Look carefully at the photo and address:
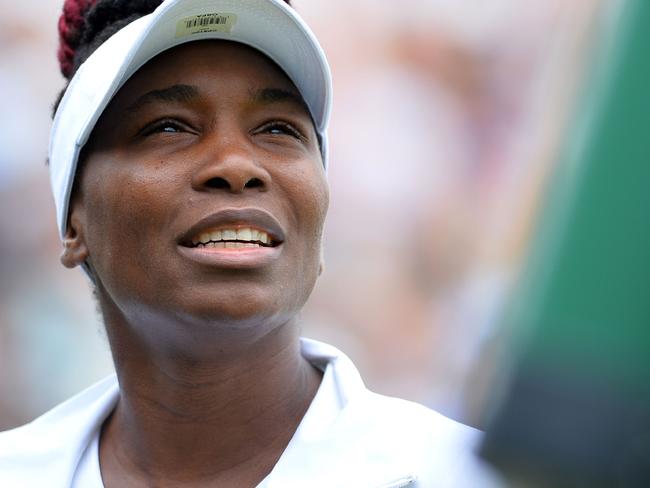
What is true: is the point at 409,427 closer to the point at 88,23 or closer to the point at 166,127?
the point at 166,127

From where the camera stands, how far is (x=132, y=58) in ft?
7.08

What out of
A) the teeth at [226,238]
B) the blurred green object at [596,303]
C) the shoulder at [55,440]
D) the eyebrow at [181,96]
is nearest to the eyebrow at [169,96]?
the eyebrow at [181,96]

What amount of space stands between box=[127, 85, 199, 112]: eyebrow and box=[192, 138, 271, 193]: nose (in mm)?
133

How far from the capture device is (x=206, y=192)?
6.86ft

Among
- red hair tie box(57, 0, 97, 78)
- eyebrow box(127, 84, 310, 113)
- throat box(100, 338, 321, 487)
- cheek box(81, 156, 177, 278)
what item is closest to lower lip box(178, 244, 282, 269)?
cheek box(81, 156, 177, 278)

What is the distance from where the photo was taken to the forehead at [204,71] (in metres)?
2.22

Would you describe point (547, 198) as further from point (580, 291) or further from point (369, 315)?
point (369, 315)

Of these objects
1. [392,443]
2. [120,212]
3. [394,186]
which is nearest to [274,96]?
[120,212]

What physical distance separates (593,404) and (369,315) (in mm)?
4394

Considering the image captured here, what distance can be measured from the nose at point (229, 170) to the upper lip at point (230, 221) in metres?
0.05

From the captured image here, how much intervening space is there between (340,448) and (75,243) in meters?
0.85

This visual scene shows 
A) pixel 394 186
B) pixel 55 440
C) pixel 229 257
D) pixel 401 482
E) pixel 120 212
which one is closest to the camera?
pixel 401 482

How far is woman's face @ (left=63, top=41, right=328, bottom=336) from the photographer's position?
6.76 feet

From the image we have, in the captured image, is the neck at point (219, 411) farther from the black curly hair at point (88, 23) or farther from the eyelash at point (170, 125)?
the black curly hair at point (88, 23)
